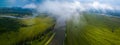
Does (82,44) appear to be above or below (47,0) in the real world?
below

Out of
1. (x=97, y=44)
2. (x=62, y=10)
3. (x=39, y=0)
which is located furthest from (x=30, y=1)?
(x=97, y=44)

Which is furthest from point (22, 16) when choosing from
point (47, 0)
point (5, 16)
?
point (47, 0)

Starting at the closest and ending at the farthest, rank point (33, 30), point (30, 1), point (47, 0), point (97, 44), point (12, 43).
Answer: point (12, 43) → point (97, 44) → point (33, 30) → point (30, 1) → point (47, 0)

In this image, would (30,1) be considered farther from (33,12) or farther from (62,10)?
(62,10)

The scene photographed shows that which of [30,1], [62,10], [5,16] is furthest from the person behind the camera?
[62,10]

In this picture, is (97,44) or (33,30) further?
(33,30)

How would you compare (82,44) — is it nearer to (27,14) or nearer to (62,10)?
(27,14)

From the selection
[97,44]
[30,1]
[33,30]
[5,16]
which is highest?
[30,1]
